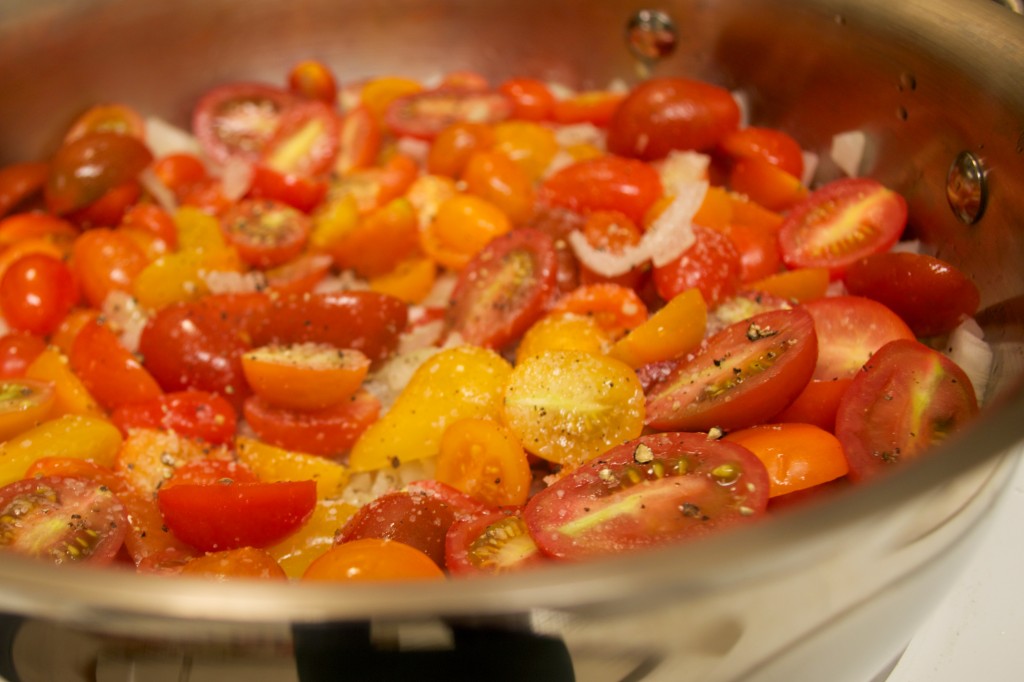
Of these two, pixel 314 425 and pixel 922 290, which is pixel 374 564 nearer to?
pixel 314 425

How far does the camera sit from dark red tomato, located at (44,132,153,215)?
1932mm

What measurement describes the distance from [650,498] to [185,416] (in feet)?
2.77

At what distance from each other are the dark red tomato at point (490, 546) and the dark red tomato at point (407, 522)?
39 mm

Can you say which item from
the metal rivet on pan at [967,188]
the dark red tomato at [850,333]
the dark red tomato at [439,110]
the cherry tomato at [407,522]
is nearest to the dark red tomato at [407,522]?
the cherry tomato at [407,522]

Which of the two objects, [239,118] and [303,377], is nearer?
[303,377]

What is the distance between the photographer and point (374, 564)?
39.8 inches

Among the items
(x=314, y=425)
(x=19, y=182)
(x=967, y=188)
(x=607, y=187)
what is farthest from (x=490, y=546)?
(x=19, y=182)

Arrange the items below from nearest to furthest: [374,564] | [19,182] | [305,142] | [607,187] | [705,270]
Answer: [374,564]
[705,270]
[607,187]
[19,182]
[305,142]

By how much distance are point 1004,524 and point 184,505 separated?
4.17ft

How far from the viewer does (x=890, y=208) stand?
1694mm

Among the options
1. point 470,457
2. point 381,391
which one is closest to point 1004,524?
point 470,457

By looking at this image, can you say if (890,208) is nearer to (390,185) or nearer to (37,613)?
(390,185)

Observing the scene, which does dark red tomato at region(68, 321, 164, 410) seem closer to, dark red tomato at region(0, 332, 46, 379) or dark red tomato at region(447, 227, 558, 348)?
dark red tomato at region(0, 332, 46, 379)

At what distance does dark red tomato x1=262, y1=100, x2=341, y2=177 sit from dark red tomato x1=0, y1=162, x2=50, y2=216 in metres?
0.50
